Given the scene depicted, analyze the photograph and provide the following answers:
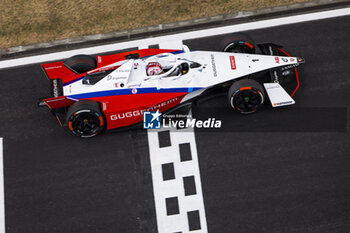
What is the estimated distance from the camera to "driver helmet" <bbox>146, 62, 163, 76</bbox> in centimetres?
812

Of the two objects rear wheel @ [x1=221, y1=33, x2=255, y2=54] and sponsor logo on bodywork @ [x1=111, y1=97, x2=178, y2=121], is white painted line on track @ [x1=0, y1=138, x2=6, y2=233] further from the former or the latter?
rear wheel @ [x1=221, y1=33, x2=255, y2=54]

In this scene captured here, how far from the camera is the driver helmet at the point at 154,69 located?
8.12m

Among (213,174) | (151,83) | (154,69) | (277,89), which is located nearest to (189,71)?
(154,69)

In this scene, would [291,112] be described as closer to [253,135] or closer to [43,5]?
[253,135]

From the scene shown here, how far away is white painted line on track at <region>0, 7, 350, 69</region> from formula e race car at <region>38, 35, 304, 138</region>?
1.52 m

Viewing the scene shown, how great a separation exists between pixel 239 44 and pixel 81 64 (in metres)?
3.80

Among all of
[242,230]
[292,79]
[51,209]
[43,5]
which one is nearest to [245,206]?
[242,230]

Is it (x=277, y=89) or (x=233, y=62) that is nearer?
(x=233, y=62)

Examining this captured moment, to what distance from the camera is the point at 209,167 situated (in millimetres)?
8477

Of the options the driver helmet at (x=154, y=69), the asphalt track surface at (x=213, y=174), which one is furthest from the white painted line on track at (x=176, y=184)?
the driver helmet at (x=154, y=69)

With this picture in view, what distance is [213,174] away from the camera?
27.6 feet

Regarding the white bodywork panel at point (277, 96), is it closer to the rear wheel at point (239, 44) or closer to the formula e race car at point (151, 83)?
the formula e race car at point (151, 83)

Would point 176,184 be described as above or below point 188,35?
below

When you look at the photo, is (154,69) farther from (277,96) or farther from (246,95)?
(277,96)
